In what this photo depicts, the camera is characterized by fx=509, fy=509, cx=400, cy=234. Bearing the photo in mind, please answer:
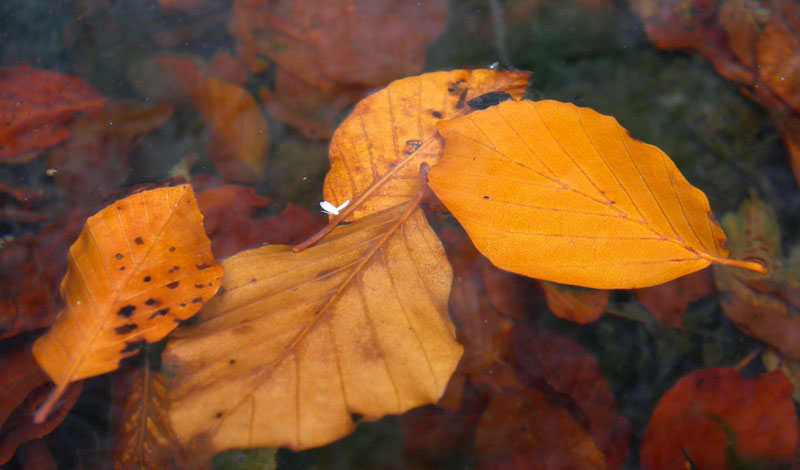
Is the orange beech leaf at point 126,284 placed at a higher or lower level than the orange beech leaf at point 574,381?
higher

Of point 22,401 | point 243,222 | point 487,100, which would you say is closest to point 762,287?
point 487,100

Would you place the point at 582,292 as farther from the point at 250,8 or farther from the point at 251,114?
the point at 250,8

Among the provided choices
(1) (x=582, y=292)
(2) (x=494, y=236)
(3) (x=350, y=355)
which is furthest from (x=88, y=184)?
(1) (x=582, y=292)

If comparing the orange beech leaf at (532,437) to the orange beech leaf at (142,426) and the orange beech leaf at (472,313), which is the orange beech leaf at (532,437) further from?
the orange beech leaf at (142,426)

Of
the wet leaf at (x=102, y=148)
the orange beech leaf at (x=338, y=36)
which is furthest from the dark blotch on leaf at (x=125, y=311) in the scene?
the orange beech leaf at (x=338, y=36)

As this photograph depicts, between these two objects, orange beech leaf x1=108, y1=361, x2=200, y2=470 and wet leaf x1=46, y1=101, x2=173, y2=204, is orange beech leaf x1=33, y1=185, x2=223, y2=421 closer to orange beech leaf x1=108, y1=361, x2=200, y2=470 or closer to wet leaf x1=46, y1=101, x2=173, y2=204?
orange beech leaf x1=108, y1=361, x2=200, y2=470

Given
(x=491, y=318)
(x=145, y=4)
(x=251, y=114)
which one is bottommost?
(x=491, y=318)
